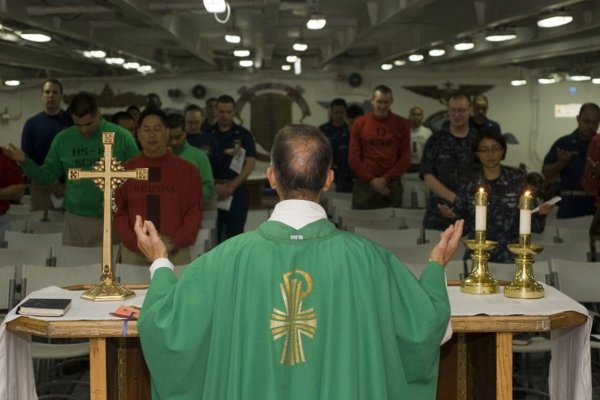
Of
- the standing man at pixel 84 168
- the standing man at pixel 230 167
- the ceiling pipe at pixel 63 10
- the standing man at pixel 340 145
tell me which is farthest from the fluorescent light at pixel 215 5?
the standing man at pixel 340 145

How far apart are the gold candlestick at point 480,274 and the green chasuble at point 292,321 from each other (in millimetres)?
1087

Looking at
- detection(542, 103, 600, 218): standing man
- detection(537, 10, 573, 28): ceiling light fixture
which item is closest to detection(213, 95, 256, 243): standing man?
detection(542, 103, 600, 218): standing man

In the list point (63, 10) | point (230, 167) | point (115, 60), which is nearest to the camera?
point (230, 167)

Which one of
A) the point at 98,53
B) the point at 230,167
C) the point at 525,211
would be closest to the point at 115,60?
the point at 98,53

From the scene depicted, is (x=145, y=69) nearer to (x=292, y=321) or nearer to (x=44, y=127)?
(x=44, y=127)

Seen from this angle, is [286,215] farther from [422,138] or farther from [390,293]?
[422,138]

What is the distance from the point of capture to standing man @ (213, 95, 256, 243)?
948 centimetres

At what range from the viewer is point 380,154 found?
978cm

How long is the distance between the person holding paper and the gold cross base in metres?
2.52

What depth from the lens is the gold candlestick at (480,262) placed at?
4461mm

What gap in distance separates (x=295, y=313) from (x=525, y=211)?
154 centimetres

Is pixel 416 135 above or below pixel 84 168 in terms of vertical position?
above

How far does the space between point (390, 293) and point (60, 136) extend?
472cm

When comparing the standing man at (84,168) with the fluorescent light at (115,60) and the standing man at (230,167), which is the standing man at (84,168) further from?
the fluorescent light at (115,60)
